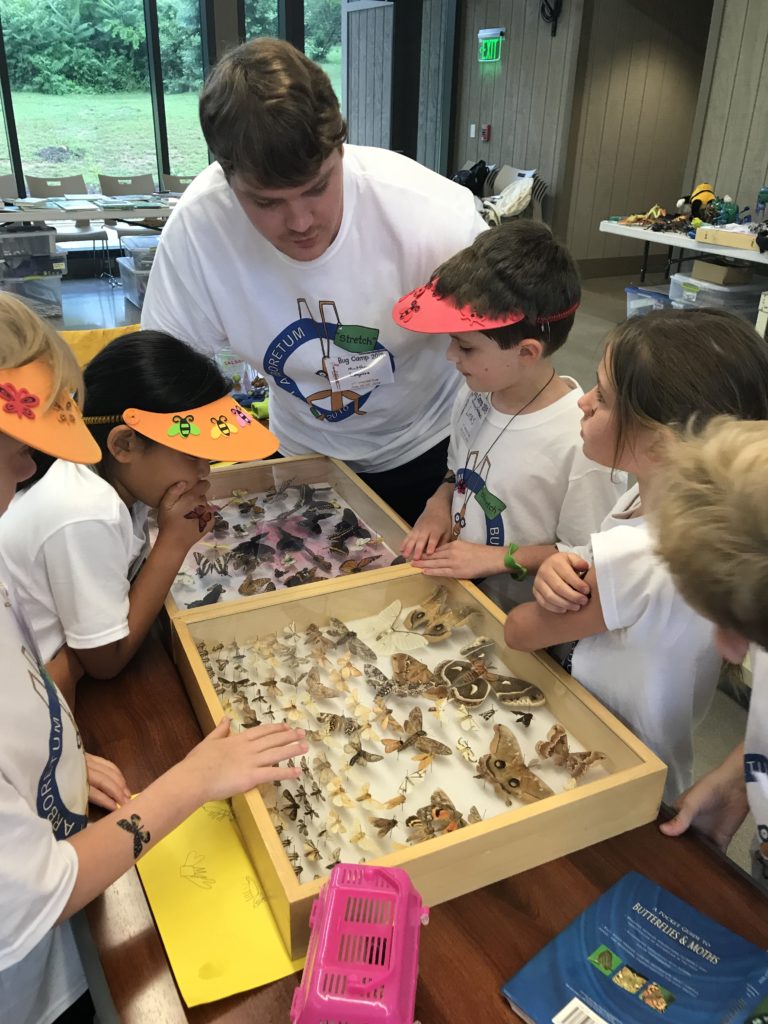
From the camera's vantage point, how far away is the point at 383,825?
0.94m

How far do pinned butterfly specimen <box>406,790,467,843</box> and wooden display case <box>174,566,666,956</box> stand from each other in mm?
27

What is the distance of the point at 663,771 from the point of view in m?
0.92

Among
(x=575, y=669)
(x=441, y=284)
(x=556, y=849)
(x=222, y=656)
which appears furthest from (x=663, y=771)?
(x=441, y=284)

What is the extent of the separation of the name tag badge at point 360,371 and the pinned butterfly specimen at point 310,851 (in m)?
1.01

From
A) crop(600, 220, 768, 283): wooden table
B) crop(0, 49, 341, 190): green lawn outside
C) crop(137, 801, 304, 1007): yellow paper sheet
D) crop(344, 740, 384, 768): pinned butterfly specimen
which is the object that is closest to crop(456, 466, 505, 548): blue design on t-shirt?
crop(344, 740, 384, 768): pinned butterfly specimen

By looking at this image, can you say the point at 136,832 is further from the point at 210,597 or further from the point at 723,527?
the point at 723,527

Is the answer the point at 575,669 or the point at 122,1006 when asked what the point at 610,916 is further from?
the point at 122,1006

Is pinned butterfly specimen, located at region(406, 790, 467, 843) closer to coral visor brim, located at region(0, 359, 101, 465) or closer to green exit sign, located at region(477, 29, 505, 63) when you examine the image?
coral visor brim, located at region(0, 359, 101, 465)

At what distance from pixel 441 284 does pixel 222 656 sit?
79 cm

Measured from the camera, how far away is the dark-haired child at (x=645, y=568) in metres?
1.05

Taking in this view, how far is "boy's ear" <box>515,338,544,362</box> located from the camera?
4.68 ft

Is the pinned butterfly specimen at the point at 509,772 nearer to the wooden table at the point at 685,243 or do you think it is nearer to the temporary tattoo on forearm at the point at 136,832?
the temporary tattoo on forearm at the point at 136,832

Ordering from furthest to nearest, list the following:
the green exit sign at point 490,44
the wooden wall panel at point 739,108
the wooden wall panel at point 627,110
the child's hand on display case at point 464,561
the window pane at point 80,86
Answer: the green exit sign at point 490,44 < the wooden wall panel at point 627,110 < the window pane at point 80,86 < the wooden wall panel at point 739,108 < the child's hand on display case at point 464,561

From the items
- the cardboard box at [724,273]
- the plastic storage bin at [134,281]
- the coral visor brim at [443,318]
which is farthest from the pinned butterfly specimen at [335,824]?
the plastic storage bin at [134,281]
